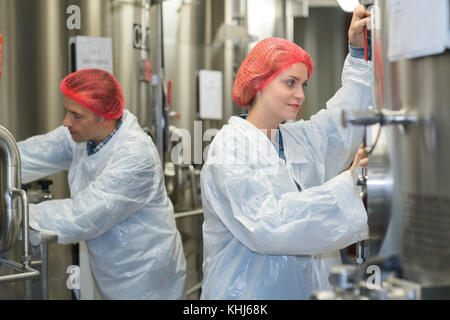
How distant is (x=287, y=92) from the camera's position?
4.09ft

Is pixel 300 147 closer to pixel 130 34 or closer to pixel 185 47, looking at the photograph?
pixel 130 34

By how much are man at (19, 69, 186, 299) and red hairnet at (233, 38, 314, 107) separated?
62 cm

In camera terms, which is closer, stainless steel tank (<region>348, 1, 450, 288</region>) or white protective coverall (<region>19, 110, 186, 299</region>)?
stainless steel tank (<region>348, 1, 450, 288</region>)

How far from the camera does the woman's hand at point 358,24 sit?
A: 1.10m

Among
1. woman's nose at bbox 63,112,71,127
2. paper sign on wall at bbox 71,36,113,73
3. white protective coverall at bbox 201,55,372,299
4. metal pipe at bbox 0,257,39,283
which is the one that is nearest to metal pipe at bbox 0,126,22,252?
metal pipe at bbox 0,257,39,283

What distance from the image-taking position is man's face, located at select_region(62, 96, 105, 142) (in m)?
1.76

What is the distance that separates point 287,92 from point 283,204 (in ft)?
0.99

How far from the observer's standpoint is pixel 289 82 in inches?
49.1

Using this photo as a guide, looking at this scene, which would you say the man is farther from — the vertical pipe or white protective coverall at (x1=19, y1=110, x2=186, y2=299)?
the vertical pipe
